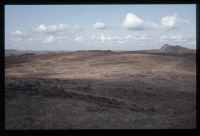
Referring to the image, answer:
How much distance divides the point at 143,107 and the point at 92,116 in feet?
3.08

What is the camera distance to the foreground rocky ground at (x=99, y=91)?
13.0 ft

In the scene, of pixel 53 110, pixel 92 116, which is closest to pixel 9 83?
pixel 53 110

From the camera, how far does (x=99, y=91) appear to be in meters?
5.36

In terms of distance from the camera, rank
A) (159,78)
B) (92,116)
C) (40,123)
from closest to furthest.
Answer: (40,123)
(92,116)
(159,78)

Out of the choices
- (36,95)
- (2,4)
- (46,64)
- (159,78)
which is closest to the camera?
(2,4)

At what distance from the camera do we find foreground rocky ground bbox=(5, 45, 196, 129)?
3973 millimetres

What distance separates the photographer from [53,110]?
430 centimetres

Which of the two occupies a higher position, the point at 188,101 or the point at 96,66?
the point at 96,66

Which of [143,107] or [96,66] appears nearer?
[143,107]

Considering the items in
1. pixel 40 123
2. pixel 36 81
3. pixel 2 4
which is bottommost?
pixel 40 123

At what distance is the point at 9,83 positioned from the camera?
4723mm
